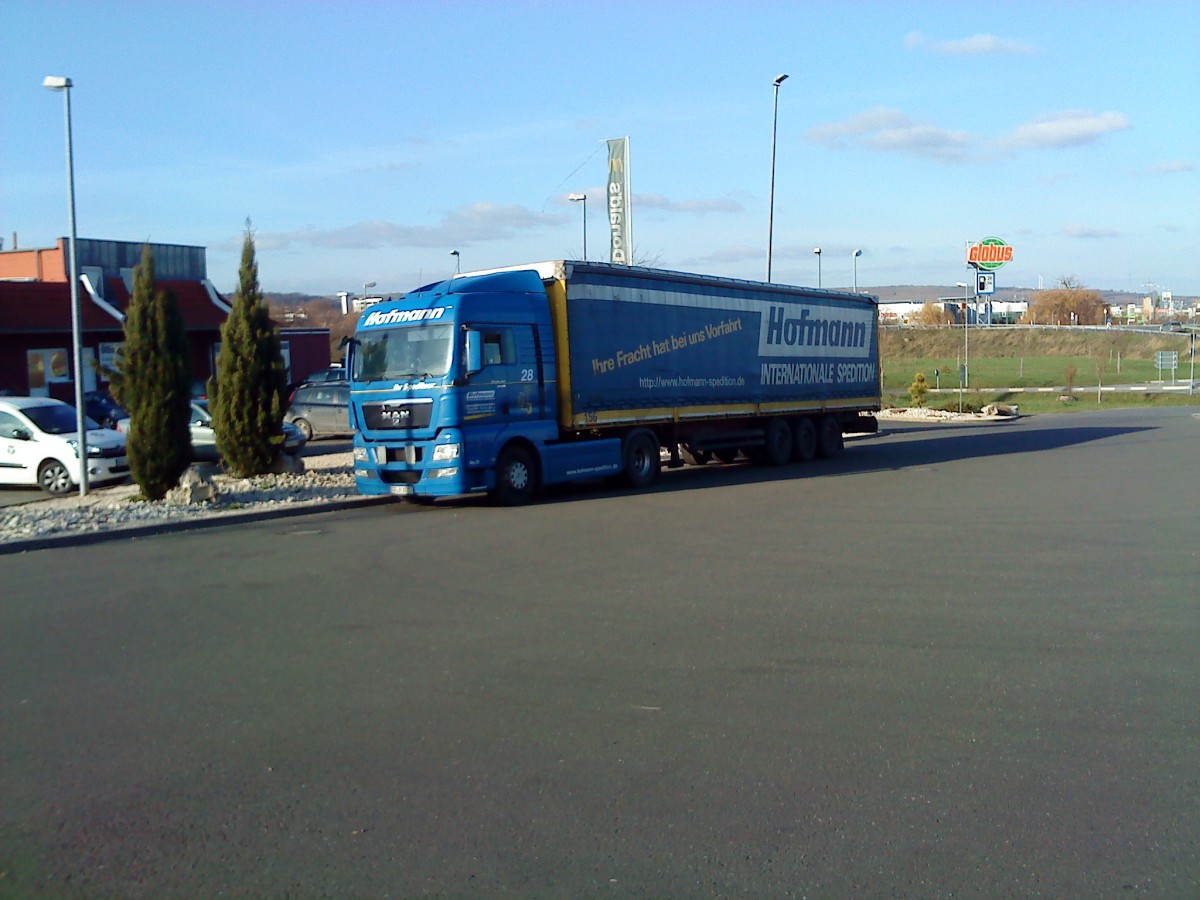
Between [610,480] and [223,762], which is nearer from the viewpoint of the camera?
[223,762]

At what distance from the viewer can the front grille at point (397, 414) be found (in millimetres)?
17047

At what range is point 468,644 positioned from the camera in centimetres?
847

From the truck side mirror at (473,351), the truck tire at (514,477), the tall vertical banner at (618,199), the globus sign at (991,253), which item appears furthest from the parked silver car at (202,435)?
the globus sign at (991,253)

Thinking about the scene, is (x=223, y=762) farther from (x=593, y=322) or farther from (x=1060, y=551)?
(x=593, y=322)

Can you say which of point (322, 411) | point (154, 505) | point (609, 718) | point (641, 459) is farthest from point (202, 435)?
point (609, 718)

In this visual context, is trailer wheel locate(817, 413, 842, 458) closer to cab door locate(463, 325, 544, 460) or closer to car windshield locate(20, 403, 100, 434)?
cab door locate(463, 325, 544, 460)

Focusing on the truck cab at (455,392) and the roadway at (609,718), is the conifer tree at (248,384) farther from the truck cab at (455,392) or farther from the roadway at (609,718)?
the roadway at (609,718)

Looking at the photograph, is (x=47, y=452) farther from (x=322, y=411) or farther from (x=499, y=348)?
(x=322, y=411)

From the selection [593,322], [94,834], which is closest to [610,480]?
[593,322]

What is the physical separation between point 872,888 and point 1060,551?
9.12 metres

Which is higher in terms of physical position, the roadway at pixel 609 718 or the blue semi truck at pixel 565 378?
the blue semi truck at pixel 565 378

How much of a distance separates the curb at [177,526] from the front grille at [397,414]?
1.47 meters

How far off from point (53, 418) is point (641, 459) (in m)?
10.8

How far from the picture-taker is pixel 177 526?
15.8 m
